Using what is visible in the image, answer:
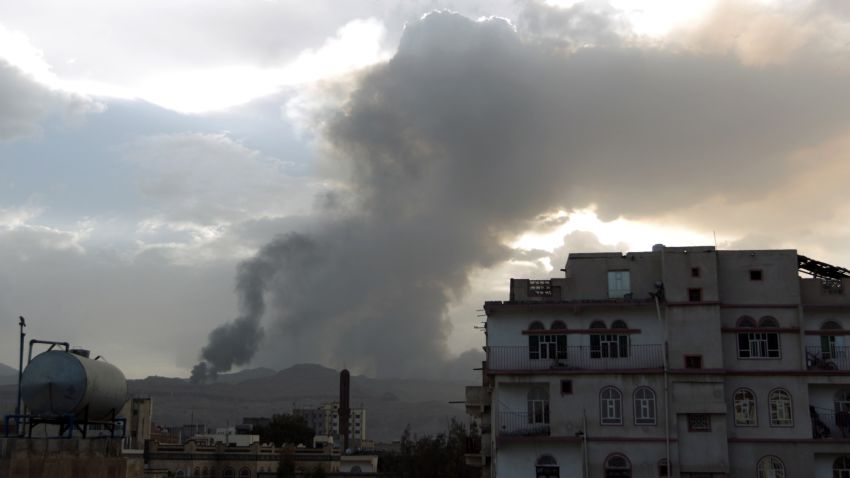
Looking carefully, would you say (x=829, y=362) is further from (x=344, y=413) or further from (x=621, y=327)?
(x=344, y=413)

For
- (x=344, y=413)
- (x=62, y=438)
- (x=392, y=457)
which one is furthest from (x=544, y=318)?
(x=344, y=413)

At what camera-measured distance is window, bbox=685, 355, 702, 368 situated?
143 ft

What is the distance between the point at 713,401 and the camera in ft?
141

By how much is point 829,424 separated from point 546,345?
45.9 feet

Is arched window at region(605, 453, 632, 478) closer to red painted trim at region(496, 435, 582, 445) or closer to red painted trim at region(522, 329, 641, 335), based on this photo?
red painted trim at region(496, 435, 582, 445)

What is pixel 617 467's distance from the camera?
4278cm

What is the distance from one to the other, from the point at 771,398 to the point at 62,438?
32.1m

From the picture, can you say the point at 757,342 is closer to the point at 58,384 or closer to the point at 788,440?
the point at 788,440

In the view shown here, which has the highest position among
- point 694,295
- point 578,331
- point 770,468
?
point 694,295

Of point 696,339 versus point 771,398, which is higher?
point 696,339

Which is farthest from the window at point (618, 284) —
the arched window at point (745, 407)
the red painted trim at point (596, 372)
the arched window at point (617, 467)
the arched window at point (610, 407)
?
the arched window at point (617, 467)

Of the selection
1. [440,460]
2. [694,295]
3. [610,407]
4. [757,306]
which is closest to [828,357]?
[757,306]

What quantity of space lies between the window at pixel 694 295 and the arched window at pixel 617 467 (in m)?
8.39

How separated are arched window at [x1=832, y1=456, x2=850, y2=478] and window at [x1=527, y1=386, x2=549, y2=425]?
13657 millimetres
